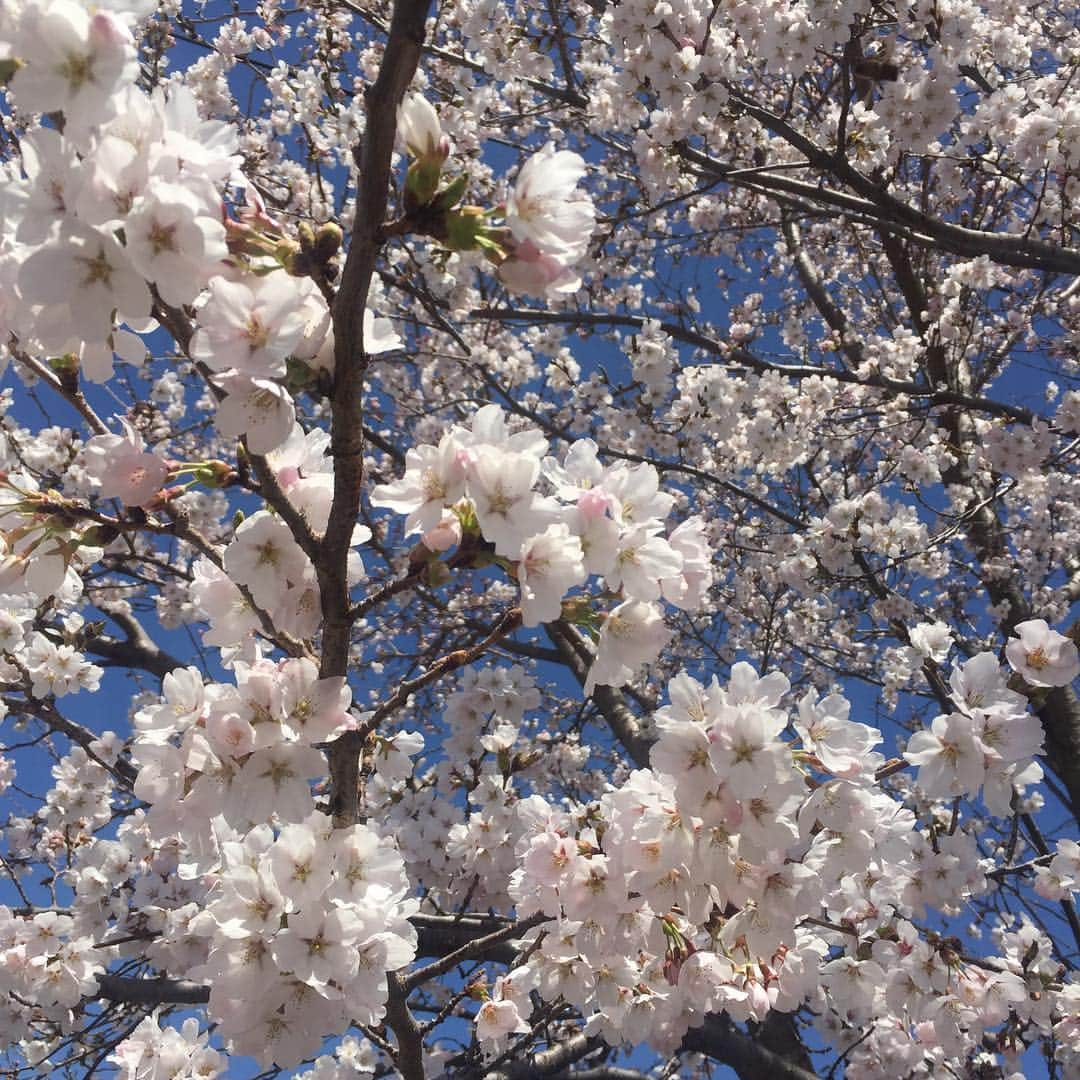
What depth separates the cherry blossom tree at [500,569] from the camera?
116 cm

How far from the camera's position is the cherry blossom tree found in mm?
1162

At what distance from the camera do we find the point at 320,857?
60.3 inches

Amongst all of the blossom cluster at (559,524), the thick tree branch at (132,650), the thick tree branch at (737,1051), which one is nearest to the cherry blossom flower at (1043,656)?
the blossom cluster at (559,524)

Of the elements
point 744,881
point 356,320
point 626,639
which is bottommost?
point 744,881

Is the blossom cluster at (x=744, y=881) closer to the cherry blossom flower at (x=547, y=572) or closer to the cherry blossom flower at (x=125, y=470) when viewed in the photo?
the cherry blossom flower at (x=547, y=572)

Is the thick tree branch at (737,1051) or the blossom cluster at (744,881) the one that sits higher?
the blossom cluster at (744,881)

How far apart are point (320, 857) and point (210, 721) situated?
34 centimetres

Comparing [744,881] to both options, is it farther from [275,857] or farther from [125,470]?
[125,470]

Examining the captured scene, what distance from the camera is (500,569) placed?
1.56 meters

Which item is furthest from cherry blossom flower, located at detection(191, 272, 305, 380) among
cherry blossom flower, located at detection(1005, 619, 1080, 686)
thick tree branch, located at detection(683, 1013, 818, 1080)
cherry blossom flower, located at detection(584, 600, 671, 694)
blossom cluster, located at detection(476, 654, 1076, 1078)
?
thick tree branch, located at detection(683, 1013, 818, 1080)

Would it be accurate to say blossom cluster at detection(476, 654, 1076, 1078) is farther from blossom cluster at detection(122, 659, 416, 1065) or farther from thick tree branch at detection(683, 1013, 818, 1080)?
thick tree branch at detection(683, 1013, 818, 1080)

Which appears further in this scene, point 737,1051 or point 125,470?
point 737,1051

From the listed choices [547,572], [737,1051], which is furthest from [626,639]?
[737,1051]

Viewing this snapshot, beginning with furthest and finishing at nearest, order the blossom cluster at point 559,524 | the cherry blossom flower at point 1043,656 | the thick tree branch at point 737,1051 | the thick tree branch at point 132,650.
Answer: the thick tree branch at point 132,650, the thick tree branch at point 737,1051, the cherry blossom flower at point 1043,656, the blossom cluster at point 559,524
